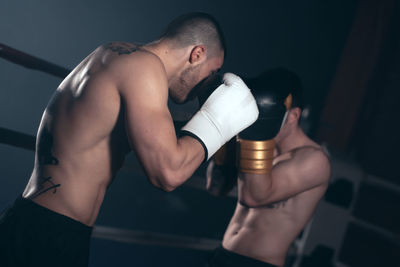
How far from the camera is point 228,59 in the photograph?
120 inches

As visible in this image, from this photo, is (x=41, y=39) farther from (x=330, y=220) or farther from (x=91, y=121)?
(x=330, y=220)

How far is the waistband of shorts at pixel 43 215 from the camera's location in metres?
1.08

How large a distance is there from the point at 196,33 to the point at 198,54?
98mm

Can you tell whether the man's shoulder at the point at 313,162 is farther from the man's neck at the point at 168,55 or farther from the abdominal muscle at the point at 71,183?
the abdominal muscle at the point at 71,183

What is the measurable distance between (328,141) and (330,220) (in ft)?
4.42

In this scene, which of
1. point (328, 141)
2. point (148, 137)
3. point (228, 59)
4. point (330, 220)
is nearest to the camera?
point (148, 137)

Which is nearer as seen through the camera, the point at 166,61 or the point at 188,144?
the point at 188,144

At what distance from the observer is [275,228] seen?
70.0 inches

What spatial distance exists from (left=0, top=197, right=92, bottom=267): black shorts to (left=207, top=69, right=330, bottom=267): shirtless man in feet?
2.91

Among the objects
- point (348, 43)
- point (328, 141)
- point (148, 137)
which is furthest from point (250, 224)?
point (348, 43)

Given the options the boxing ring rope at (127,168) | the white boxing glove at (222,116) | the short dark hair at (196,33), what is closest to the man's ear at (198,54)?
the short dark hair at (196,33)

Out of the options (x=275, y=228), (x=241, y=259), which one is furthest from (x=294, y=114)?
(x=241, y=259)

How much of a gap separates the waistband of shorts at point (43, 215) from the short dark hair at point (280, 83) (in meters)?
1.09

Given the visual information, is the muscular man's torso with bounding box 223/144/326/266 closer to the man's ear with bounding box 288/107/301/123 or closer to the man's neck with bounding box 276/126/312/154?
the man's neck with bounding box 276/126/312/154
